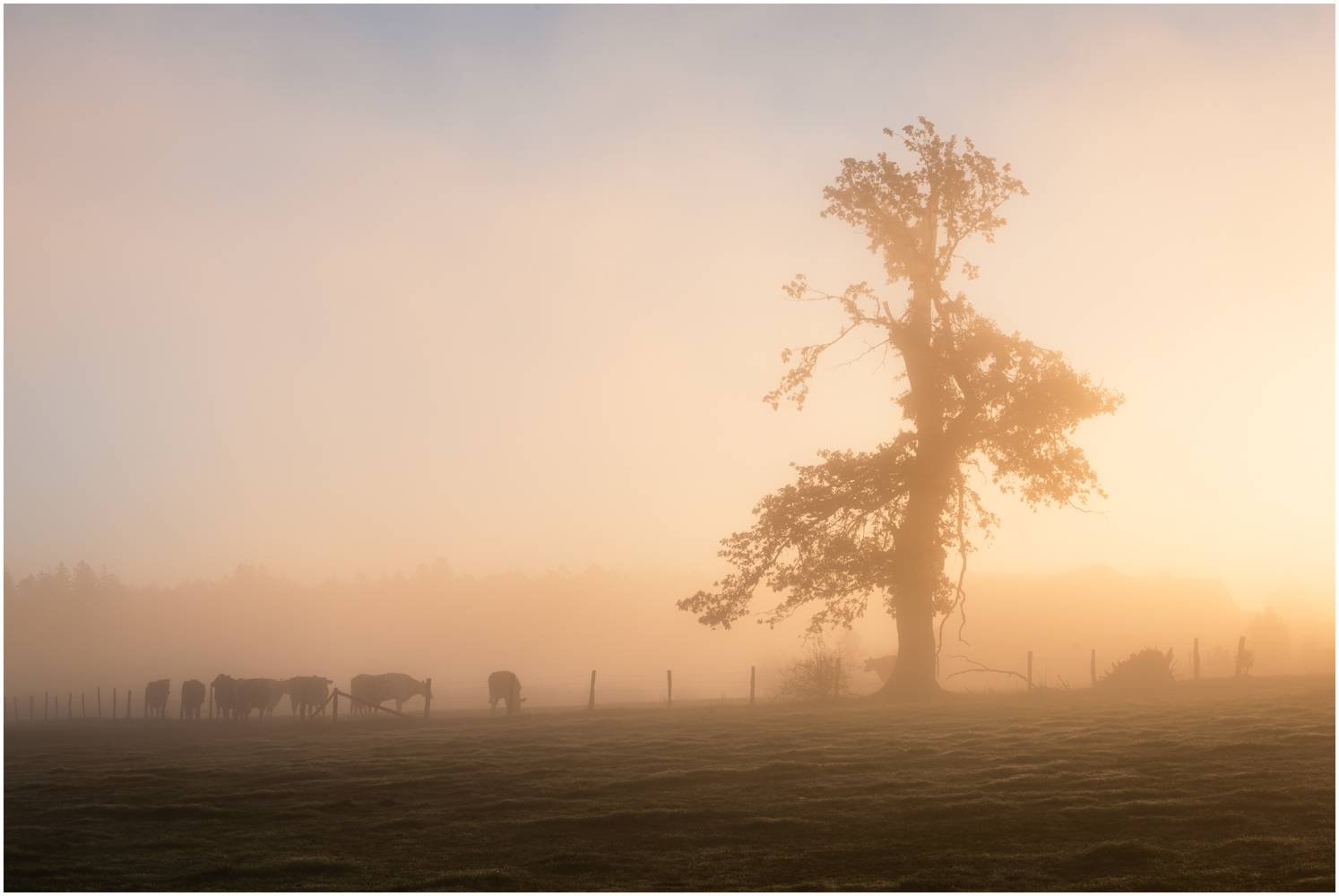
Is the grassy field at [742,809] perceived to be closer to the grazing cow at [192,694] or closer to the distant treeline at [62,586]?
the grazing cow at [192,694]

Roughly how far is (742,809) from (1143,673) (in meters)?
22.4

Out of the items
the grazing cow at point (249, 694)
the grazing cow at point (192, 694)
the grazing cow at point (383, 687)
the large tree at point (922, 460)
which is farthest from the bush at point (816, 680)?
the grazing cow at point (192, 694)

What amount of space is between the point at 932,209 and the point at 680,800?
22515 millimetres

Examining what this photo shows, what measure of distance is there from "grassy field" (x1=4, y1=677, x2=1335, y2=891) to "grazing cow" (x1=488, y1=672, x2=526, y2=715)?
1571 cm

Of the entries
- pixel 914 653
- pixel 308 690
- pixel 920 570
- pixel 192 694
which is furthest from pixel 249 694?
pixel 920 570

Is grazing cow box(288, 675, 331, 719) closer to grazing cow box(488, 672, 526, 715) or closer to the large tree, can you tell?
grazing cow box(488, 672, 526, 715)

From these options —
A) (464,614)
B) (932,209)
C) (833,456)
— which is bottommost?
(464,614)

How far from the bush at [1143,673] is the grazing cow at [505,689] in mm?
21542

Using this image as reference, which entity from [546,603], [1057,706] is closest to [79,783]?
[1057,706]

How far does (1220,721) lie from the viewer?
18812 millimetres

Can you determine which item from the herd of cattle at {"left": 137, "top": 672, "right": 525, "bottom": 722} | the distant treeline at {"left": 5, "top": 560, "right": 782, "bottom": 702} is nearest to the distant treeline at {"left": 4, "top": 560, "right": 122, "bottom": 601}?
the distant treeline at {"left": 5, "top": 560, "right": 782, "bottom": 702}

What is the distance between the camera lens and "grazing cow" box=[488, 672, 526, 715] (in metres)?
38.3

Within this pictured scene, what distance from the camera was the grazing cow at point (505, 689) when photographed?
38312 millimetres

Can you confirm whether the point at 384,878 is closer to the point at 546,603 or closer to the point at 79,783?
the point at 79,783
